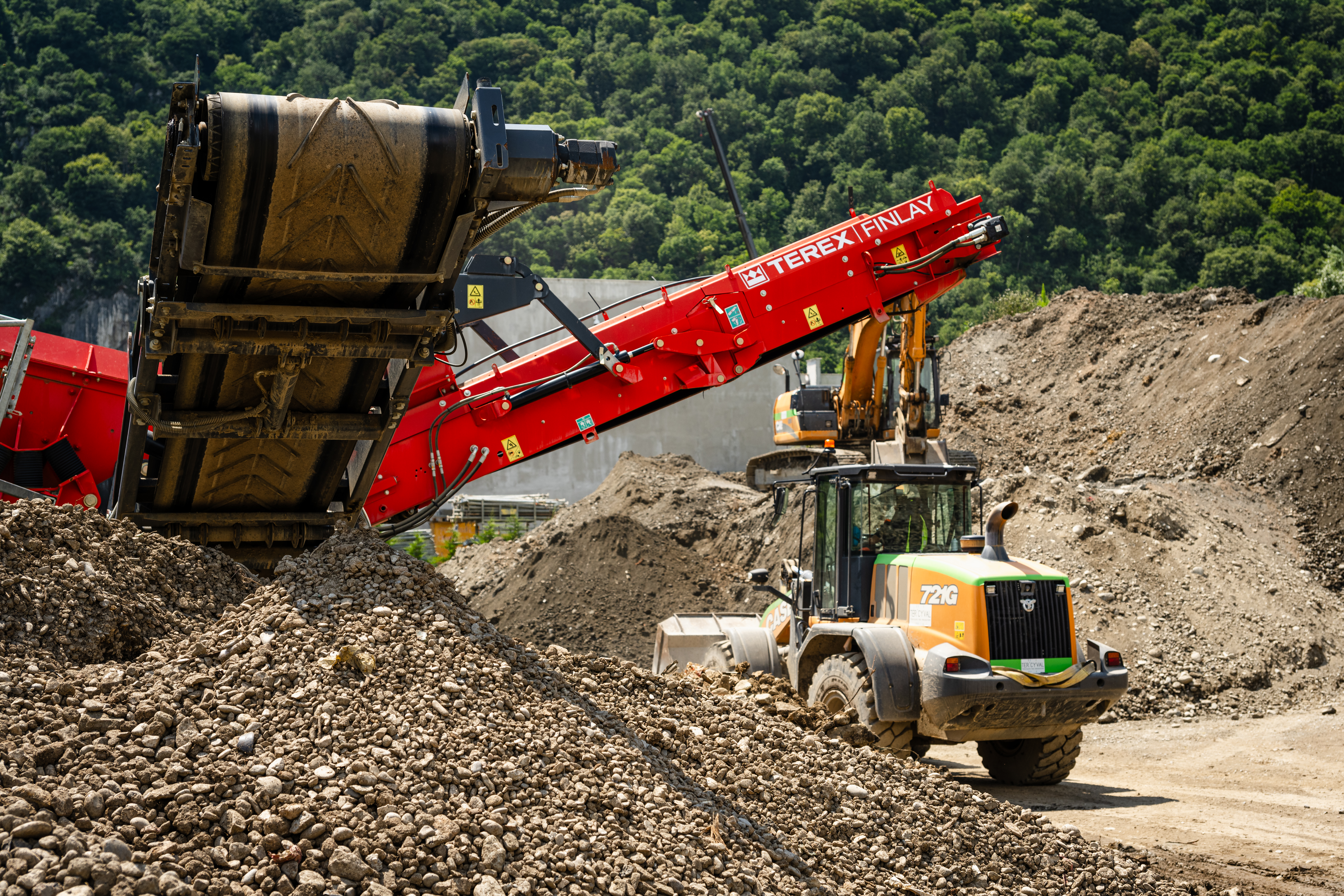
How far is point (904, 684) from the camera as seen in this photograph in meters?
7.93

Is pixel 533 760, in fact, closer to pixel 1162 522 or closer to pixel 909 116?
pixel 1162 522

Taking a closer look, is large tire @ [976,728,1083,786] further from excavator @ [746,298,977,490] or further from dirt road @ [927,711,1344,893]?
excavator @ [746,298,977,490]

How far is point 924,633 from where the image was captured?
823 centimetres

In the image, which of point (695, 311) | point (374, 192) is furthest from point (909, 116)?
point (374, 192)

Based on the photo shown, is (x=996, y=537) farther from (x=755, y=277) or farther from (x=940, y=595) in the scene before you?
A: (x=755, y=277)

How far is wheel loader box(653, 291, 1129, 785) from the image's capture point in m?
Answer: 7.88

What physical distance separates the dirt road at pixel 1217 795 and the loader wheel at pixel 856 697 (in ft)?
3.40

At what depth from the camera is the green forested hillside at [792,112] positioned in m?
47.5

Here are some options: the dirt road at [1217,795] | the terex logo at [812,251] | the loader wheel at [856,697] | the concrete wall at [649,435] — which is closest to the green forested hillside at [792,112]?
the concrete wall at [649,435]

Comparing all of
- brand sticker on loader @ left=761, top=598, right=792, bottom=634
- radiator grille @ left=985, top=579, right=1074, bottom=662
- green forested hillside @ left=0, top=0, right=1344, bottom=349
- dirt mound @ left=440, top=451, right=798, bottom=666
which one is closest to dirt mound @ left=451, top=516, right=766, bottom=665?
dirt mound @ left=440, top=451, right=798, bottom=666

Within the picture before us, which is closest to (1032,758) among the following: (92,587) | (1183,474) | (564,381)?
(564,381)

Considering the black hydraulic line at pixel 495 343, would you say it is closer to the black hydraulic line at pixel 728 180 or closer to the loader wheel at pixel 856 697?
the black hydraulic line at pixel 728 180

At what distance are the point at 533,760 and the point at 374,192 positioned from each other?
2.49m

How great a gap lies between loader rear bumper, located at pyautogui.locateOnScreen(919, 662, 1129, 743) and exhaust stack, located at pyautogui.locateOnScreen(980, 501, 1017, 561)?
2.88 ft
